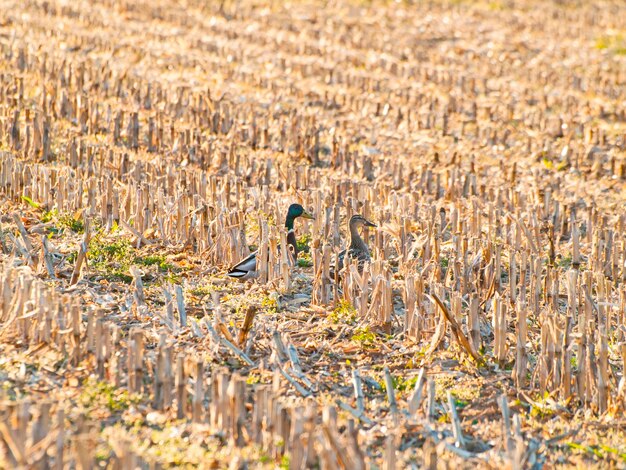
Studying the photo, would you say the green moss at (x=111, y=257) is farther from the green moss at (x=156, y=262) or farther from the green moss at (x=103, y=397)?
the green moss at (x=103, y=397)

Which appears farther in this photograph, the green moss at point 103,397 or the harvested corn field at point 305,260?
the green moss at point 103,397

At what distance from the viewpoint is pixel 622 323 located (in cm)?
780

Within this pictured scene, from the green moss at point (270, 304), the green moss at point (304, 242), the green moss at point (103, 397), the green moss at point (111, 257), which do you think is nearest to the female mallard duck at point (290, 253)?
the green moss at point (304, 242)

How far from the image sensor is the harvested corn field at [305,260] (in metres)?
5.72

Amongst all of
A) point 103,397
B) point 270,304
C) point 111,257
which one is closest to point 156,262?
point 111,257

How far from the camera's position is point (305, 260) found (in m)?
9.30

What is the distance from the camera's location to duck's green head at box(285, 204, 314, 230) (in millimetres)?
9492

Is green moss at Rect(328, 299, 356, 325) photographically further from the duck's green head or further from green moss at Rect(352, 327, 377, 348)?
the duck's green head

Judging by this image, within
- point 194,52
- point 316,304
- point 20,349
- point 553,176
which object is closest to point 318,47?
point 194,52

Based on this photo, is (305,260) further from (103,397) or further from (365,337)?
(103,397)

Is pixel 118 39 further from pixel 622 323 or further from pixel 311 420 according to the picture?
pixel 311 420

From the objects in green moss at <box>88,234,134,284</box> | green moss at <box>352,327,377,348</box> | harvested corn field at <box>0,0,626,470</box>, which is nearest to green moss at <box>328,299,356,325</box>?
harvested corn field at <box>0,0,626,470</box>

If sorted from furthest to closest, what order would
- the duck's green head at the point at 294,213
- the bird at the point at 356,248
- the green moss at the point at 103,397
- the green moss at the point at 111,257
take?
the duck's green head at the point at 294,213
the bird at the point at 356,248
the green moss at the point at 111,257
the green moss at the point at 103,397

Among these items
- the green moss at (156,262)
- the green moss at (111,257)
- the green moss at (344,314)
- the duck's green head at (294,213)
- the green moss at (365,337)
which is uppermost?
the duck's green head at (294,213)
